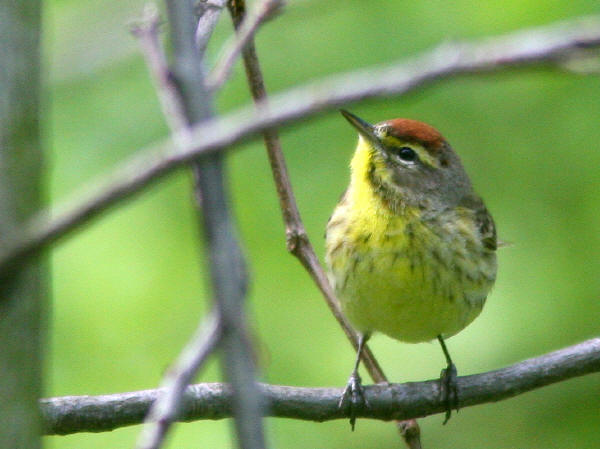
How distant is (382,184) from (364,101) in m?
3.48

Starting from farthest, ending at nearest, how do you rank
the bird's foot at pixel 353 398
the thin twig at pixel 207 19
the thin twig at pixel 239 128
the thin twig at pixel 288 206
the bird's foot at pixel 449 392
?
the bird's foot at pixel 449 392 → the bird's foot at pixel 353 398 → the thin twig at pixel 288 206 → the thin twig at pixel 207 19 → the thin twig at pixel 239 128

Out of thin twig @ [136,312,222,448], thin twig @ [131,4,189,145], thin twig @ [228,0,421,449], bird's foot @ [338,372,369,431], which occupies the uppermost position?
thin twig @ [228,0,421,449]

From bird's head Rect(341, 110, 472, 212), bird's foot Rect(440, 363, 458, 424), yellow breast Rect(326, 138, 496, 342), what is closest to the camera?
bird's foot Rect(440, 363, 458, 424)

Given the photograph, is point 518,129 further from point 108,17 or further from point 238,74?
point 108,17

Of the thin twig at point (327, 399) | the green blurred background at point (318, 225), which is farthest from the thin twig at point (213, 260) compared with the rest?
the green blurred background at point (318, 225)

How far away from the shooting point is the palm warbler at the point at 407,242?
4.15 meters

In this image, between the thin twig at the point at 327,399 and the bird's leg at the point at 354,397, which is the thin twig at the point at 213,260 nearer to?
the thin twig at the point at 327,399

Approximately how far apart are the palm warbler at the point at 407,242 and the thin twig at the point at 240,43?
1.97 m

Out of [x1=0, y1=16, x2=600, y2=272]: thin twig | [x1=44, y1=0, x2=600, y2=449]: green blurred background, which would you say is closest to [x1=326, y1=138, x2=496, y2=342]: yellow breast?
[x1=44, y1=0, x2=600, y2=449]: green blurred background

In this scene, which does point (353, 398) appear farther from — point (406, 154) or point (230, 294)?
point (230, 294)

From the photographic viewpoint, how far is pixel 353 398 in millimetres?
3322

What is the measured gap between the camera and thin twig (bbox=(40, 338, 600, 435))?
2857mm

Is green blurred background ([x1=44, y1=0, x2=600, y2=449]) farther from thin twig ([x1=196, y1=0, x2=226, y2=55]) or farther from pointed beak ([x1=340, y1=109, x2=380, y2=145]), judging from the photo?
thin twig ([x1=196, y1=0, x2=226, y2=55])

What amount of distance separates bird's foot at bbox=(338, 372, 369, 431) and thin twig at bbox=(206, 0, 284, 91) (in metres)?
1.45
